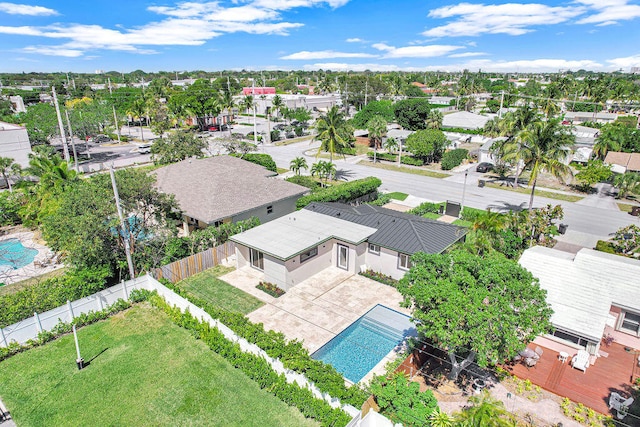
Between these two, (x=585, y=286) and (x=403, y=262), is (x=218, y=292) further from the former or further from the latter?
(x=585, y=286)

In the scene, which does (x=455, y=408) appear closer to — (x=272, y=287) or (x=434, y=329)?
(x=434, y=329)

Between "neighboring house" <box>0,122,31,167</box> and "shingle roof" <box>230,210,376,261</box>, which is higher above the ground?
"neighboring house" <box>0,122,31,167</box>

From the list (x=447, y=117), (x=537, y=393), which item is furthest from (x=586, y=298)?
(x=447, y=117)

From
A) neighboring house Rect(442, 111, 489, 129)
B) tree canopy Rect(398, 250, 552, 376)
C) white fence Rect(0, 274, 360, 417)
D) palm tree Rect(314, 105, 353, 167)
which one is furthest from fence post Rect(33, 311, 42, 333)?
neighboring house Rect(442, 111, 489, 129)

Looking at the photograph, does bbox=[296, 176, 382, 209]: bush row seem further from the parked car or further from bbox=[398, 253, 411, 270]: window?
the parked car

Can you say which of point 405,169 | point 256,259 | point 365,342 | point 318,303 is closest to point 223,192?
point 256,259

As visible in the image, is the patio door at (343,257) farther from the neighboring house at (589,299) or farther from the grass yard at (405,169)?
the grass yard at (405,169)
